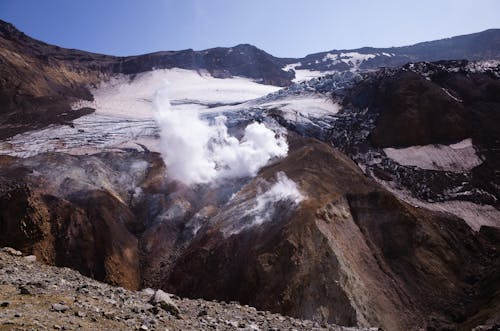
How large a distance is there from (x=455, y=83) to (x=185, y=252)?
38.3m

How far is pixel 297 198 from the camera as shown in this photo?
26.8 m

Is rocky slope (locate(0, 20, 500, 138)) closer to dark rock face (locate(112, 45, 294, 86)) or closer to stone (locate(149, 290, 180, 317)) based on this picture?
dark rock face (locate(112, 45, 294, 86))

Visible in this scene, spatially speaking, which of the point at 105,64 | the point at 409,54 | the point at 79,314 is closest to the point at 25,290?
the point at 79,314

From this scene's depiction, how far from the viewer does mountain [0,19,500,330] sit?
21969 millimetres

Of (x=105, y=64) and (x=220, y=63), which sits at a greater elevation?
(x=105, y=64)

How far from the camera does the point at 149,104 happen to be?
8500cm

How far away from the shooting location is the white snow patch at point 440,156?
42125 mm

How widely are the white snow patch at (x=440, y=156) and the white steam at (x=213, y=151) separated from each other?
11.2m

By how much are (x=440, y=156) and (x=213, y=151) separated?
20.6 m

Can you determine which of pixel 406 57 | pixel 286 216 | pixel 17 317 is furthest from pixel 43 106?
pixel 406 57

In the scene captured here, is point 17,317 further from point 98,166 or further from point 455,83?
point 455,83

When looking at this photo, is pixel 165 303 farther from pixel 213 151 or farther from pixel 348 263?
pixel 213 151

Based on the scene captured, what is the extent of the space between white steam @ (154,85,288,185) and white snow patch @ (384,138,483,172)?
11200mm

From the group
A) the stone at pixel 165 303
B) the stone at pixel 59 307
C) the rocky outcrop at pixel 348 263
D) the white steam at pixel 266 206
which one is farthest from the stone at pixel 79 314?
the white steam at pixel 266 206
